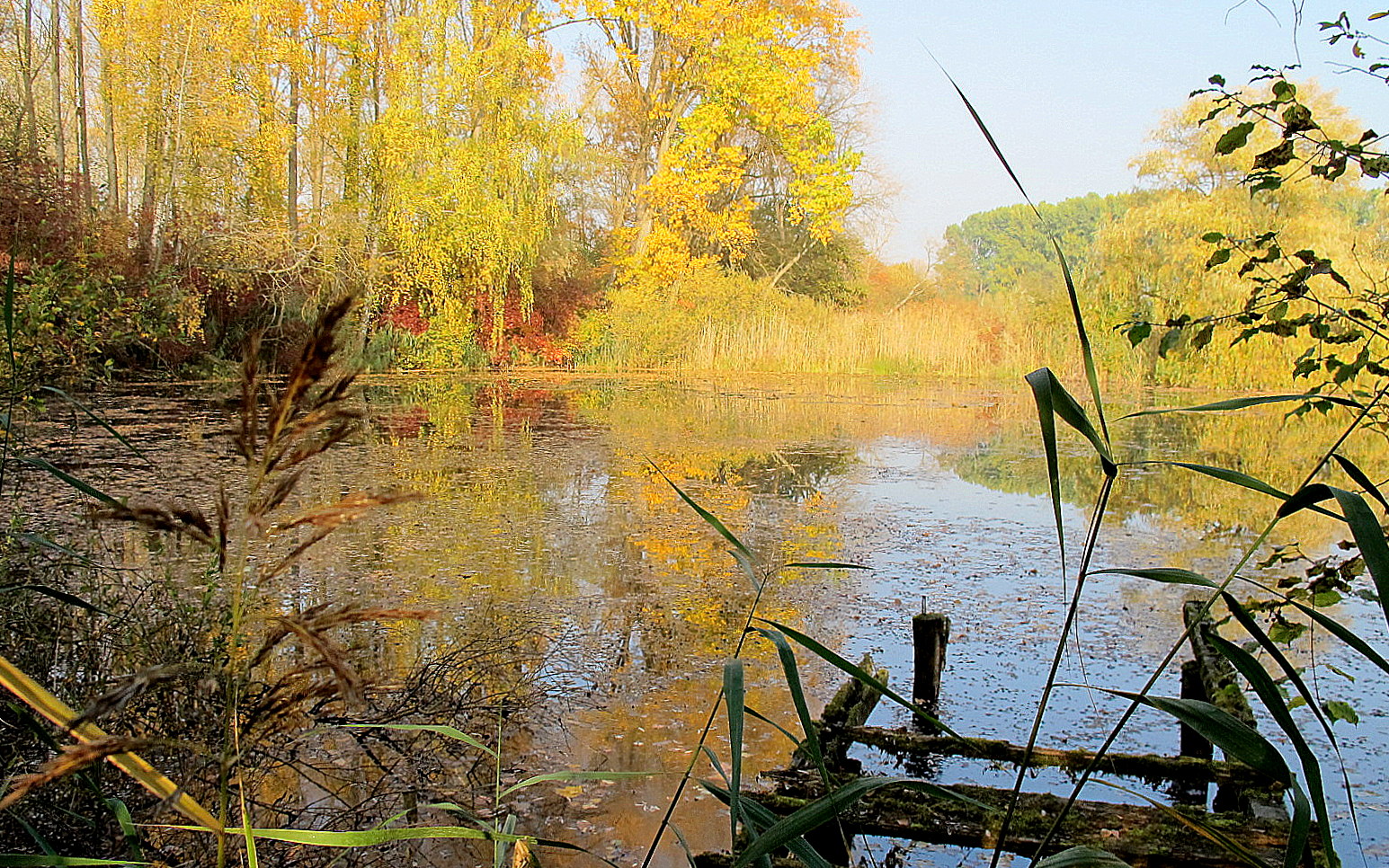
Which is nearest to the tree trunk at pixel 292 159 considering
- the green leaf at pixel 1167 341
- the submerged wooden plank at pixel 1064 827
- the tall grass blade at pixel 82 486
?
the green leaf at pixel 1167 341

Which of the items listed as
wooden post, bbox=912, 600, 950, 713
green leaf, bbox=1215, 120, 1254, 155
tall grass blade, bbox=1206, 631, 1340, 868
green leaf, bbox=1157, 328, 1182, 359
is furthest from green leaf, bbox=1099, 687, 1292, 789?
wooden post, bbox=912, 600, 950, 713

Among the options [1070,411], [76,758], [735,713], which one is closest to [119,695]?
[76,758]

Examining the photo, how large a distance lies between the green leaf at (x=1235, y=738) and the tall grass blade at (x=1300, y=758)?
0.02m

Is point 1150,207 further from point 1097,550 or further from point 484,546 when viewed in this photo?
point 484,546

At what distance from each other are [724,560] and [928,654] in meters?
2.22

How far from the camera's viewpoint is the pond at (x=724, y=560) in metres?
3.29

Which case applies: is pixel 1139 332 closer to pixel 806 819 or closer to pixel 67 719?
pixel 806 819

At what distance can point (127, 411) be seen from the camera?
1023cm

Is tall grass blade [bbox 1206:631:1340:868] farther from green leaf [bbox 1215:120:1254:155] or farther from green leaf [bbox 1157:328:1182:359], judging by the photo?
green leaf [bbox 1157:328:1182:359]

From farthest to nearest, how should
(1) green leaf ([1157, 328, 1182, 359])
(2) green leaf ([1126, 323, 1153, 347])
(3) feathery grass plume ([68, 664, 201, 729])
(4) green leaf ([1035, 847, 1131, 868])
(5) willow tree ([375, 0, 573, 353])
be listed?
(5) willow tree ([375, 0, 573, 353])
(1) green leaf ([1157, 328, 1182, 359])
(2) green leaf ([1126, 323, 1153, 347])
(4) green leaf ([1035, 847, 1131, 868])
(3) feathery grass plume ([68, 664, 201, 729])

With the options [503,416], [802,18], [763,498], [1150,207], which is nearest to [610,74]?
[802,18]

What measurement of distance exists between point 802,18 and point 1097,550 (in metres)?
20.3

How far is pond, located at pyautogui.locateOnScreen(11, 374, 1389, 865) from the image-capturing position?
130 inches

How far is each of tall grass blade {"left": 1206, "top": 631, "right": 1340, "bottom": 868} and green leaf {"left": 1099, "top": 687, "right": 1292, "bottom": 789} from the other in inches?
0.7
